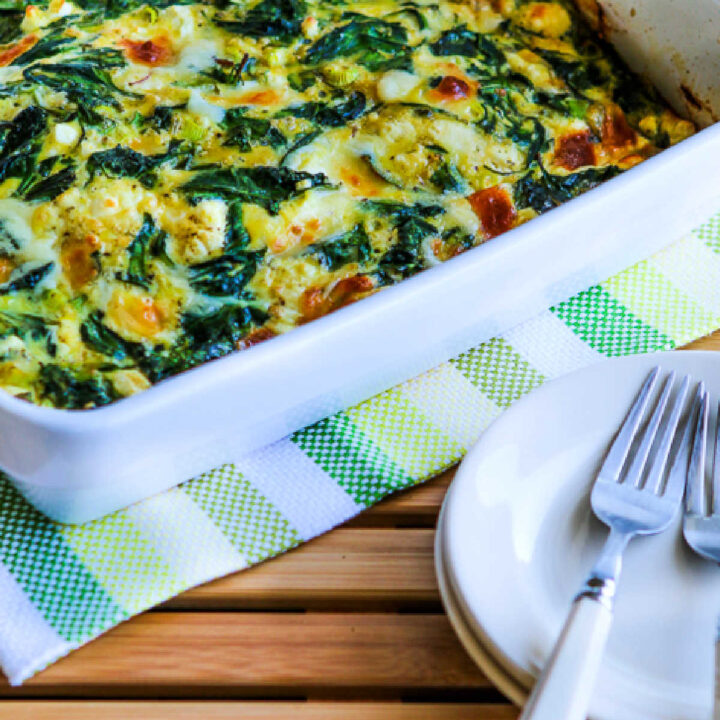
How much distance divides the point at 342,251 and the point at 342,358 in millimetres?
351

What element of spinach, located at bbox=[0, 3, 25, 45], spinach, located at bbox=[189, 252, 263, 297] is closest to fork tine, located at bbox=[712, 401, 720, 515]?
spinach, located at bbox=[189, 252, 263, 297]

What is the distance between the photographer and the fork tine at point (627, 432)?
1.79 metres

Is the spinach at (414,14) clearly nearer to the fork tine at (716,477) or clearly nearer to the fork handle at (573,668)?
the fork tine at (716,477)

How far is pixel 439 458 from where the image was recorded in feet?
6.65

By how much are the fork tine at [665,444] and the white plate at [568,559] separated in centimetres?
6

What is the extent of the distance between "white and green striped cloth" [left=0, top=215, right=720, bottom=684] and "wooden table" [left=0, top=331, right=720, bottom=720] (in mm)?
42

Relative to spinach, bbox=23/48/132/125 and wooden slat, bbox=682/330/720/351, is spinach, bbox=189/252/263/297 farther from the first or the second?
wooden slat, bbox=682/330/720/351

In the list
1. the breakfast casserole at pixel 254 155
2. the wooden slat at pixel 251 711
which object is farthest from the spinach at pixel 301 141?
the wooden slat at pixel 251 711

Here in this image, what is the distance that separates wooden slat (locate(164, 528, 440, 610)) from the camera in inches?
70.9

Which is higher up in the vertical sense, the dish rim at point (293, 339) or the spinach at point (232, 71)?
the spinach at point (232, 71)

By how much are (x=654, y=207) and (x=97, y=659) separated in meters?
1.41

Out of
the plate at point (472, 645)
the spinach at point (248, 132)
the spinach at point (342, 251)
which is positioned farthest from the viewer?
the spinach at point (248, 132)

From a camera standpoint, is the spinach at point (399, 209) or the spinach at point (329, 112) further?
the spinach at point (329, 112)

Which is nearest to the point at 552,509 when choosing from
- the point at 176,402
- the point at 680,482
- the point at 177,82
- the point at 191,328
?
the point at 680,482
